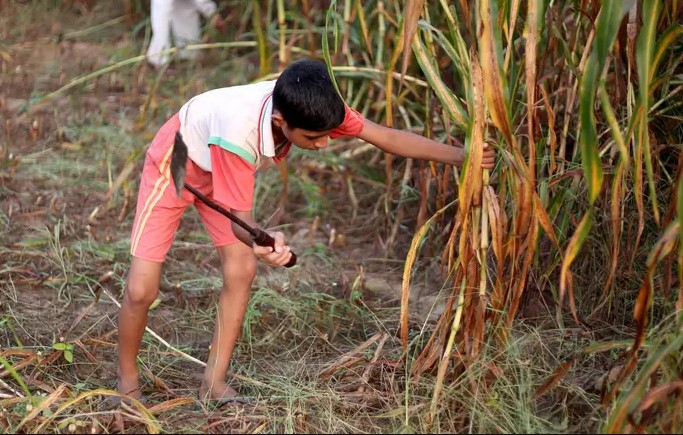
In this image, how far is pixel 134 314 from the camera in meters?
2.34

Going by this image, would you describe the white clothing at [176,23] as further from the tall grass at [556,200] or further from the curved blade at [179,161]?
the curved blade at [179,161]

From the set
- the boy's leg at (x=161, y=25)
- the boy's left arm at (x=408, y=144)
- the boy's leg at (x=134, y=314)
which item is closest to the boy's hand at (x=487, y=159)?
the boy's left arm at (x=408, y=144)

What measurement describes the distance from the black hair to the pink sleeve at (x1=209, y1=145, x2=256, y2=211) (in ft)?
0.47

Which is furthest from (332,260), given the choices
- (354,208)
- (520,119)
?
(520,119)

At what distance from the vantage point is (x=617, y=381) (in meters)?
2.07

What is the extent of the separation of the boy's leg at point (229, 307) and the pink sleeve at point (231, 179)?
228 millimetres

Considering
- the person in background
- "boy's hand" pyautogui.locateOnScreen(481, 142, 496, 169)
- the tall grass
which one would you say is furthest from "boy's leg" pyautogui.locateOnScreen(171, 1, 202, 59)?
"boy's hand" pyautogui.locateOnScreen(481, 142, 496, 169)

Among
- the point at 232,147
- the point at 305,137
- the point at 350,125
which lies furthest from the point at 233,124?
the point at 350,125

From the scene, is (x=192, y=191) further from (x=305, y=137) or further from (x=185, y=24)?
(x=185, y=24)

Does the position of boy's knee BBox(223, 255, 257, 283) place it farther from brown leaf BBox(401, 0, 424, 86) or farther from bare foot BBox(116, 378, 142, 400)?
brown leaf BBox(401, 0, 424, 86)

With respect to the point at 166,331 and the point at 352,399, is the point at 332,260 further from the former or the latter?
the point at 352,399

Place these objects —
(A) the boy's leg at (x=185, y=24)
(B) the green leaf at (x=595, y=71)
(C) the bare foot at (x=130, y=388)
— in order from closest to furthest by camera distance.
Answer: (B) the green leaf at (x=595, y=71) → (C) the bare foot at (x=130, y=388) → (A) the boy's leg at (x=185, y=24)

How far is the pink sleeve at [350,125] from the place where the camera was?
7.42 ft

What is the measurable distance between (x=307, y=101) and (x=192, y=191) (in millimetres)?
316
